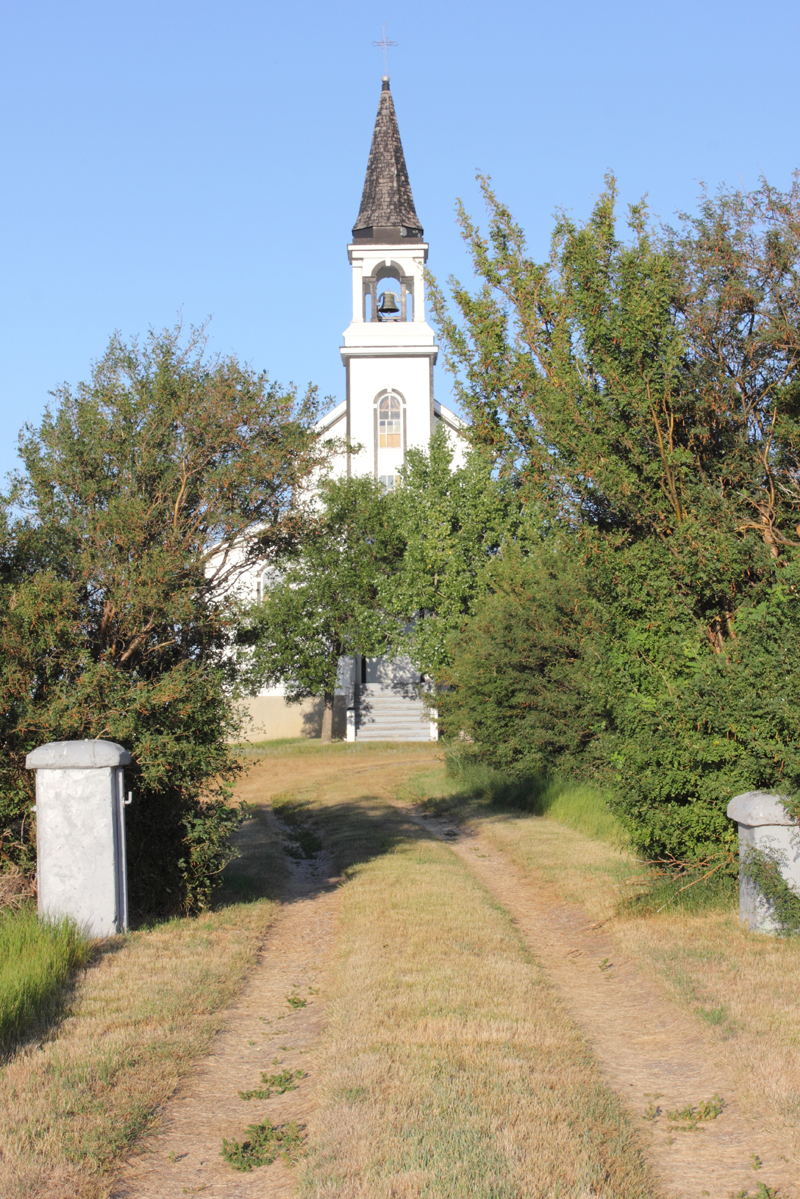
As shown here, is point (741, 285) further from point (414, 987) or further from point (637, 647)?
point (414, 987)

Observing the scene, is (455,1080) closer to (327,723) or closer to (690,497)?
(690,497)

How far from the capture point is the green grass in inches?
233

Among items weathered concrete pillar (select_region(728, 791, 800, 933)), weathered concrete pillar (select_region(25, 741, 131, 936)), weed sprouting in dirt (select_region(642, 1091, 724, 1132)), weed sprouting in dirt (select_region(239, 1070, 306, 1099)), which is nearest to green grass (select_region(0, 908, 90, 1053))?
weathered concrete pillar (select_region(25, 741, 131, 936))

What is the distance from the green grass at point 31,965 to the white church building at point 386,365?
83.2 ft

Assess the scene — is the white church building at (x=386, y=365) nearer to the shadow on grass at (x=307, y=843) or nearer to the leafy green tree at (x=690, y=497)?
the shadow on grass at (x=307, y=843)

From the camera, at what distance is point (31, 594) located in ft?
26.8

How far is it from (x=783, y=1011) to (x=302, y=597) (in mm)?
24441

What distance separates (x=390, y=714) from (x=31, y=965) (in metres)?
26.6

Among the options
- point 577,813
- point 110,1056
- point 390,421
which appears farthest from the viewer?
point 390,421

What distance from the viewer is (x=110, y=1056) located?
215 inches

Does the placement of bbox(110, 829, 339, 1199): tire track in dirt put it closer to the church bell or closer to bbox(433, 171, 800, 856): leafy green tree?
bbox(433, 171, 800, 856): leafy green tree

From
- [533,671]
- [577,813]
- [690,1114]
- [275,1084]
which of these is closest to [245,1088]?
[275,1084]

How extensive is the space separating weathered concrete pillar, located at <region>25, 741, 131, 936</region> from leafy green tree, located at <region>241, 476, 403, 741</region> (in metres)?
21.3

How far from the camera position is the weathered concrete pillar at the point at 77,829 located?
7777 mm
